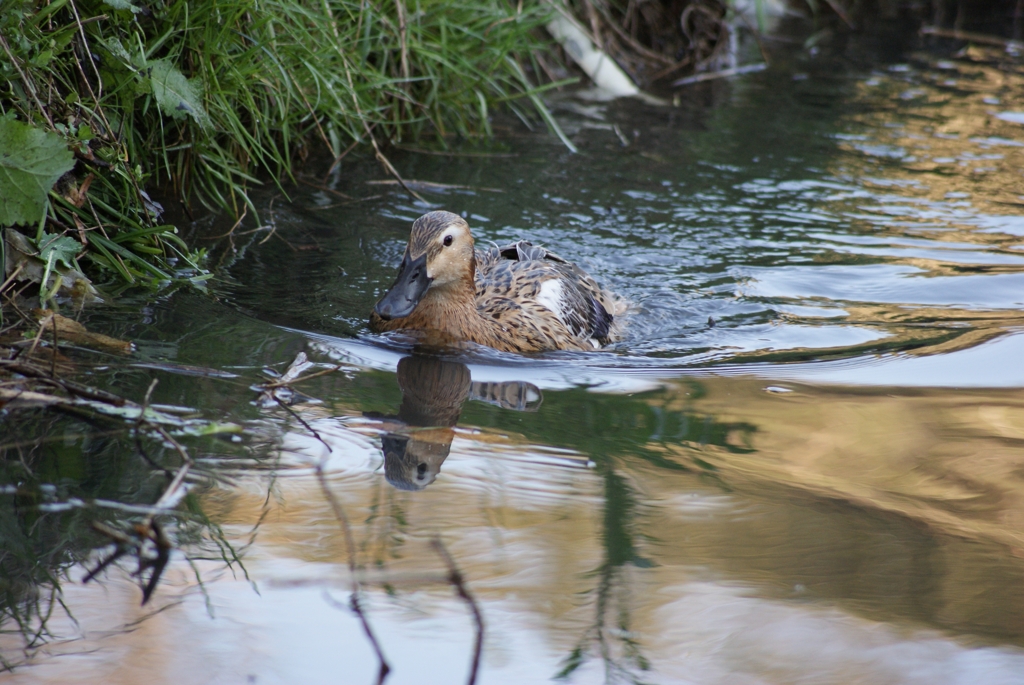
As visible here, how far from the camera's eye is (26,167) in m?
3.50

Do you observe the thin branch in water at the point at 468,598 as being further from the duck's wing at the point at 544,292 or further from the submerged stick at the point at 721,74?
the submerged stick at the point at 721,74

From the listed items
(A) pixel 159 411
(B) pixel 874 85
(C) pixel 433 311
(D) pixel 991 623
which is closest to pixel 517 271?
(C) pixel 433 311

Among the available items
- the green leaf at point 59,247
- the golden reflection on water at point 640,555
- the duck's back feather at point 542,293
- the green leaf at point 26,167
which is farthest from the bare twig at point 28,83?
the duck's back feather at point 542,293

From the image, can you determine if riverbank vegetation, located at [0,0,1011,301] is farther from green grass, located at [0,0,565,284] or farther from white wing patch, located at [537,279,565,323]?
white wing patch, located at [537,279,565,323]

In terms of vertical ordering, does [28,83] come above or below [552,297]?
above

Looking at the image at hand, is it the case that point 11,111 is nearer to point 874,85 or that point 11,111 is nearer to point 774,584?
point 774,584

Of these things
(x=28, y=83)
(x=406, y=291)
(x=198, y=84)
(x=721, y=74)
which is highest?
(x=721, y=74)

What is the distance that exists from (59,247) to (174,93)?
2.81 feet

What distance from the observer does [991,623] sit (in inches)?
96.9

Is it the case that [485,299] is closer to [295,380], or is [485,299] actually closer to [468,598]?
[295,380]

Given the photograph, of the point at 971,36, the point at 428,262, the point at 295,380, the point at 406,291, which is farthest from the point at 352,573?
the point at 971,36

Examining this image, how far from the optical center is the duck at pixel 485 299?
14.1 ft

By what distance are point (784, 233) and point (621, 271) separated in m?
1.04

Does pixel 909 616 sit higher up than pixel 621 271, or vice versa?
pixel 621 271
